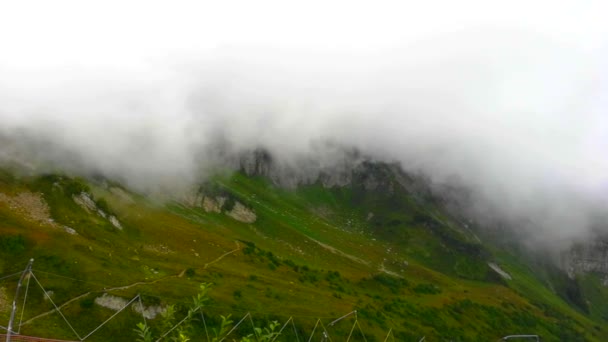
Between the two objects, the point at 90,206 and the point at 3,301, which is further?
the point at 90,206

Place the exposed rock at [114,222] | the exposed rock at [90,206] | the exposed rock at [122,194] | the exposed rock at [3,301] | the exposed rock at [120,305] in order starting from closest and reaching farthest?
the exposed rock at [3,301]
the exposed rock at [120,305]
the exposed rock at [90,206]
the exposed rock at [114,222]
the exposed rock at [122,194]

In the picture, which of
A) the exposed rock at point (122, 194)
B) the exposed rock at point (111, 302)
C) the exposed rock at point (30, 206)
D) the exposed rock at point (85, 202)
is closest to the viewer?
the exposed rock at point (111, 302)

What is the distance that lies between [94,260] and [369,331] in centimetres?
7525

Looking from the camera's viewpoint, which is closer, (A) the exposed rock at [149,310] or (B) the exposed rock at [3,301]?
(B) the exposed rock at [3,301]

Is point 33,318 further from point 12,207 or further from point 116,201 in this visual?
point 116,201

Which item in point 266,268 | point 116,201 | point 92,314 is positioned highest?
point 92,314

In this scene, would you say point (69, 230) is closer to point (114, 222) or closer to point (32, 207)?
point (32, 207)

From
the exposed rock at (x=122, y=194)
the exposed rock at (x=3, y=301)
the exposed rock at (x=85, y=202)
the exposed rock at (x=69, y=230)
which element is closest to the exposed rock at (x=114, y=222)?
the exposed rock at (x=85, y=202)

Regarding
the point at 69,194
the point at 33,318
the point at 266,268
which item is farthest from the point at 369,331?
the point at 69,194

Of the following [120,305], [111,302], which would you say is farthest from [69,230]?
[120,305]

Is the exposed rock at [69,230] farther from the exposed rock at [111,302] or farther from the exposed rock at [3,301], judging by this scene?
the exposed rock at [111,302]

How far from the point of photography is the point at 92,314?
271ft

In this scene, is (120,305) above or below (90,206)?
above

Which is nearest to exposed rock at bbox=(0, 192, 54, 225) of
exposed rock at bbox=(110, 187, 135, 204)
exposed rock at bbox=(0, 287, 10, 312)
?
exposed rock at bbox=(0, 287, 10, 312)
